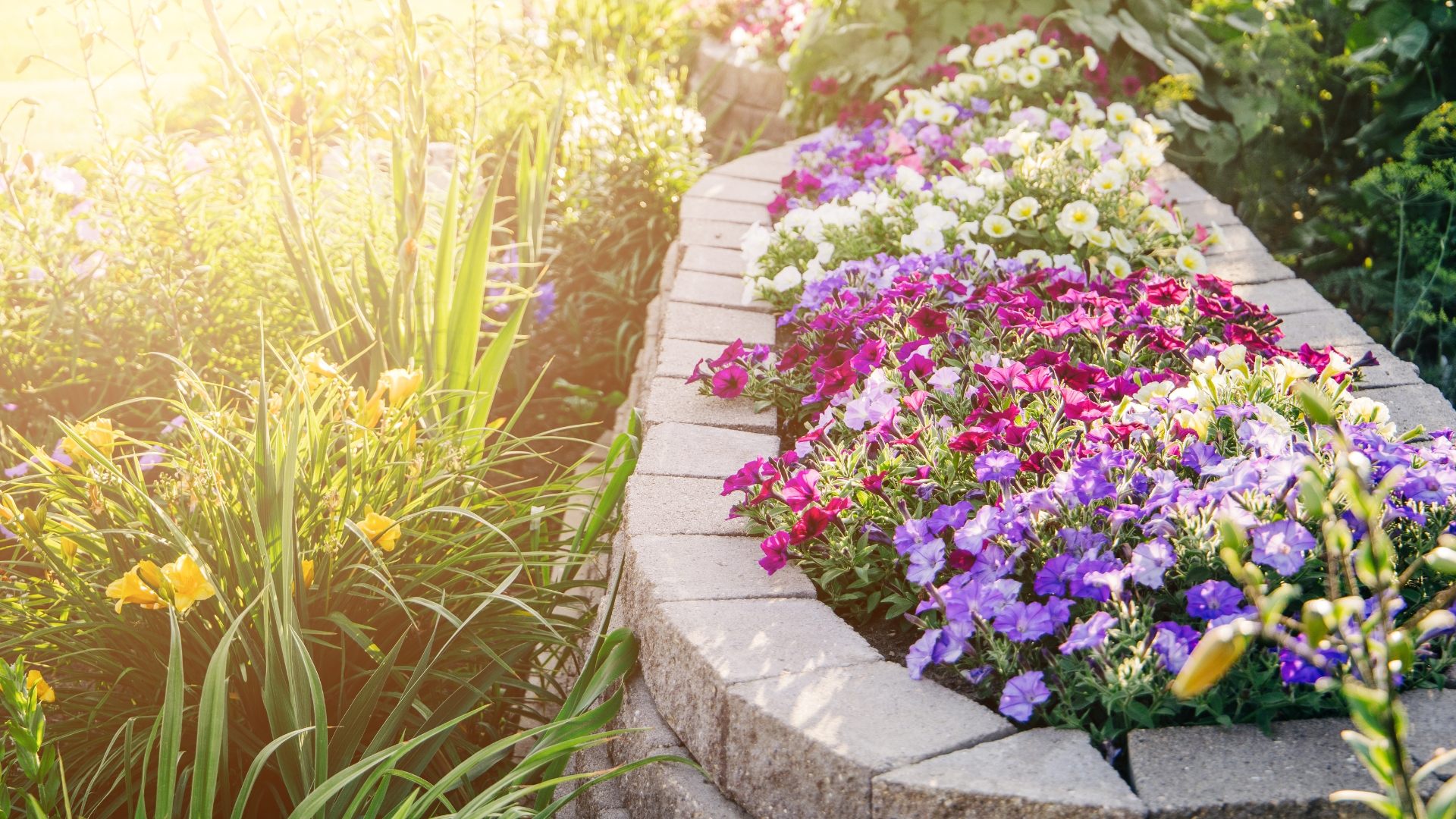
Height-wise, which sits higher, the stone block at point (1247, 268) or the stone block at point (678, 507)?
the stone block at point (1247, 268)

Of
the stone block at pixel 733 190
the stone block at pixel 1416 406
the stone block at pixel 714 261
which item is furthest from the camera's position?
the stone block at pixel 733 190

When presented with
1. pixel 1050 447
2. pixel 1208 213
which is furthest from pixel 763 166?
pixel 1050 447

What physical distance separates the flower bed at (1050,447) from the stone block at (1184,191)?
574 mm

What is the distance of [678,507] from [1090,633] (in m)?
0.78

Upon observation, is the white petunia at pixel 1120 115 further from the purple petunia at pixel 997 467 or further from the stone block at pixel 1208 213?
the purple petunia at pixel 997 467

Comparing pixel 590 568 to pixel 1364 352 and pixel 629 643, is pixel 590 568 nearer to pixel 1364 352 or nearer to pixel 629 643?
pixel 629 643

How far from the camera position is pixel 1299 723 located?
4.06 feet

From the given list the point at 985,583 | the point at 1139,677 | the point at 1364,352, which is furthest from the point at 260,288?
the point at 1364,352

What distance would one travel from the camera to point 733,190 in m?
3.56

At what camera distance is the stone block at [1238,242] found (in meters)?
2.81

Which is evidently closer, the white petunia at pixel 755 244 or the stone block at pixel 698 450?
the stone block at pixel 698 450

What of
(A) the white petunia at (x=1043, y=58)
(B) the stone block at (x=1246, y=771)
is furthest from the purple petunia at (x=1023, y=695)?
(A) the white petunia at (x=1043, y=58)

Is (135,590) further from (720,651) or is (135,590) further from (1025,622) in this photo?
(1025,622)

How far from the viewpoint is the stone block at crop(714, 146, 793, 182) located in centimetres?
374
